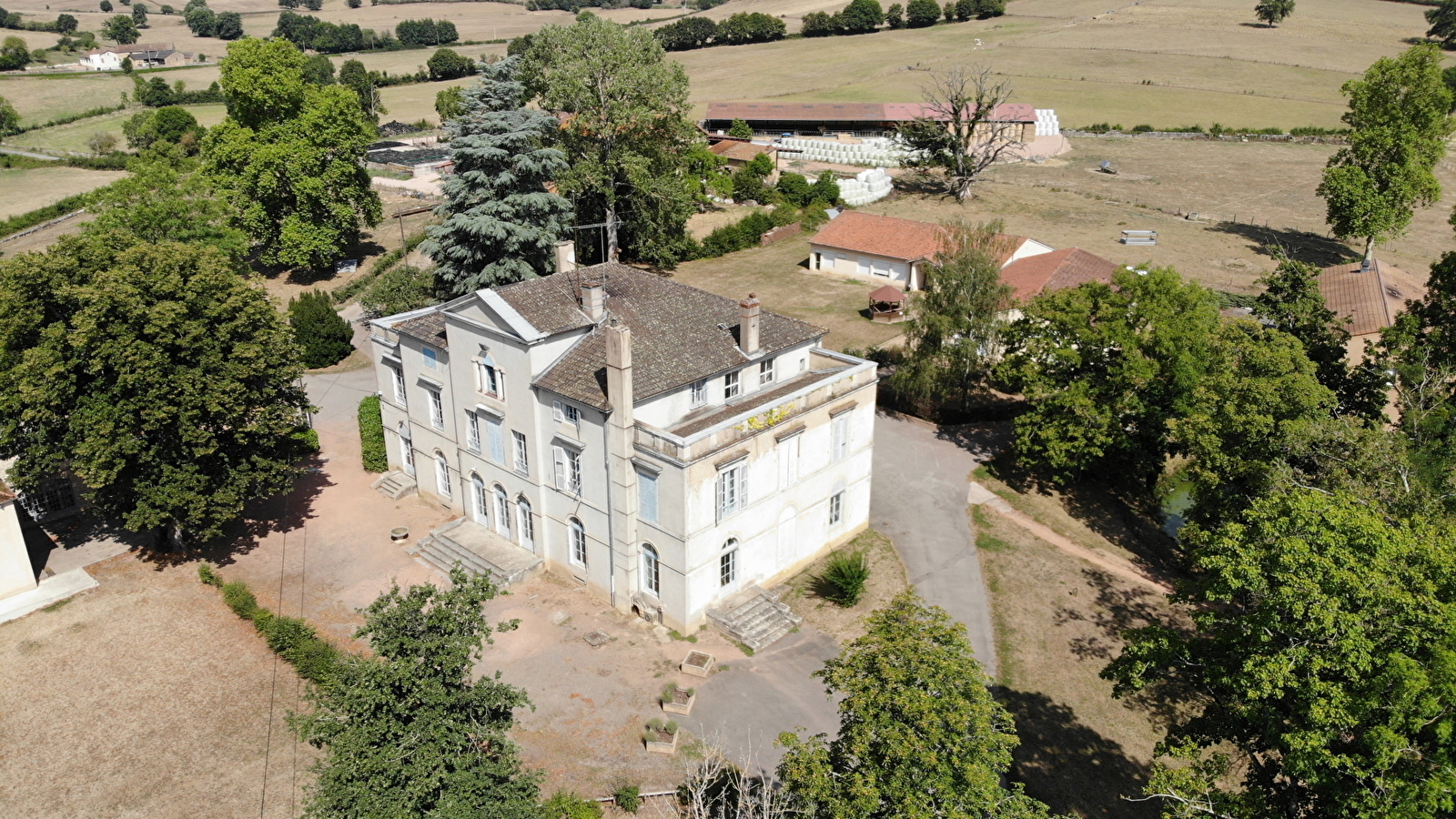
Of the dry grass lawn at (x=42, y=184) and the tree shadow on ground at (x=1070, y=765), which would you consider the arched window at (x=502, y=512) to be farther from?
the dry grass lawn at (x=42, y=184)

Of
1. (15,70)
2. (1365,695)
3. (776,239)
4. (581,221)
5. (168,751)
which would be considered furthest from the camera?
(15,70)

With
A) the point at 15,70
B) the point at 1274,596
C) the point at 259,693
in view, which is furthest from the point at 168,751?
the point at 15,70

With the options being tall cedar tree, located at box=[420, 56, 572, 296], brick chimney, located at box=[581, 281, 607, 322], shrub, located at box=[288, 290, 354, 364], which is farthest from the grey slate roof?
shrub, located at box=[288, 290, 354, 364]

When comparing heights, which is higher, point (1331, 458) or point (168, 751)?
point (1331, 458)

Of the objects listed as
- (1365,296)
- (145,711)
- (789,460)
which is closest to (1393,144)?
(1365,296)

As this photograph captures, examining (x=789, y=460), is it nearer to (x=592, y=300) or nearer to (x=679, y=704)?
(x=592, y=300)

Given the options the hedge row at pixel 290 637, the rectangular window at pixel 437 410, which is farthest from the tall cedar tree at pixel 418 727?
the rectangular window at pixel 437 410

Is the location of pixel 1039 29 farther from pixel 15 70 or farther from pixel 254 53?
pixel 15 70

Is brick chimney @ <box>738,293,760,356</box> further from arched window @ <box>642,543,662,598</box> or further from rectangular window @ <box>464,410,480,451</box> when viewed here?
rectangular window @ <box>464,410,480,451</box>
